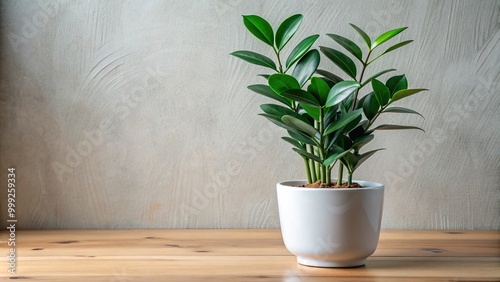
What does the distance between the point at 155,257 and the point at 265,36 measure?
45cm

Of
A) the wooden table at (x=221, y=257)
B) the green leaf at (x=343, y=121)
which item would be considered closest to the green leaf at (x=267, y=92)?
the green leaf at (x=343, y=121)

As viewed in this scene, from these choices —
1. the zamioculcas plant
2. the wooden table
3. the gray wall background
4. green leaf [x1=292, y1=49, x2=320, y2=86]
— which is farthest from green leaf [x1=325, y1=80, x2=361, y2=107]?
the gray wall background

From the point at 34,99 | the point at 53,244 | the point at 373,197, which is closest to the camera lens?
the point at 373,197

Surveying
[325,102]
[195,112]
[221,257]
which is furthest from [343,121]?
[195,112]

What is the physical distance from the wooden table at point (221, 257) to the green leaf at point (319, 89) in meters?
0.28

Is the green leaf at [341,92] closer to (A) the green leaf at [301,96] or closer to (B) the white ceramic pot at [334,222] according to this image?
(A) the green leaf at [301,96]

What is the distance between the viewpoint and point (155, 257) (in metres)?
1.04

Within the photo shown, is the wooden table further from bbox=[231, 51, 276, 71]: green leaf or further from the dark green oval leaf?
bbox=[231, 51, 276, 71]: green leaf

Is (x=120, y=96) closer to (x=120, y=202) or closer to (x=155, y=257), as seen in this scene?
(x=120, y=202)

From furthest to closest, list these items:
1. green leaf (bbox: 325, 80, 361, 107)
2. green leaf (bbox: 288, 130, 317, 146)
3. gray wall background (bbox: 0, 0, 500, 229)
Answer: gray wall background (bbox: 0, 0, 500, 229), green leaf (bbox: 288, 130, 317, 146), green leaf (bbox: 325, 80, 361, 107)

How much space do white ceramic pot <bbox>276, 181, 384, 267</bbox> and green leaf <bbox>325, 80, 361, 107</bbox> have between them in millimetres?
147

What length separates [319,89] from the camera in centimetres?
91

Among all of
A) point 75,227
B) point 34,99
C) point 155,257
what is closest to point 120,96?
point 34,99

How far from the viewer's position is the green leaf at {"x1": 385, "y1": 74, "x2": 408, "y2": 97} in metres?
1.00
